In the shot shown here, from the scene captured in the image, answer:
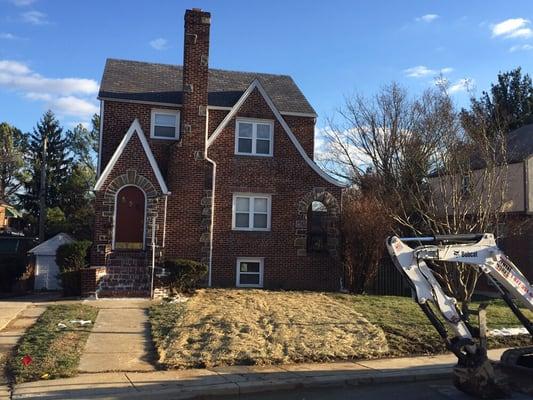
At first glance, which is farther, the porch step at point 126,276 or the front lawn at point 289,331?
the porch step at point 126,276

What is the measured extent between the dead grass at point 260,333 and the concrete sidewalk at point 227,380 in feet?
1.47

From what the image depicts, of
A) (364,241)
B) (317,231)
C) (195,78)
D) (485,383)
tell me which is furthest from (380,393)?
(317,231)

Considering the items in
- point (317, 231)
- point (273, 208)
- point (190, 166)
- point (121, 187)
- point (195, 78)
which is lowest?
point (317, 231)

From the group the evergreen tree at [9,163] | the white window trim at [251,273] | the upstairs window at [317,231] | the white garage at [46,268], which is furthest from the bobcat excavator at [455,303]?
the evergreen tree at [9,163]

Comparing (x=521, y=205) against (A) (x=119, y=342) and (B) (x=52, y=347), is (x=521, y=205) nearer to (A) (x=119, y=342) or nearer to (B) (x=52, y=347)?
(A) (x=119, y=342)

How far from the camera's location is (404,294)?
2219 centimetres

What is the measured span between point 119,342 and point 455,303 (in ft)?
20.8

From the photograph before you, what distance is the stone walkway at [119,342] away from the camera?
9.32m

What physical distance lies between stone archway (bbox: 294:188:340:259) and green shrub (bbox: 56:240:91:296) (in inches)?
302

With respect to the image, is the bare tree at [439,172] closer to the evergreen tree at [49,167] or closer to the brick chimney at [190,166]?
the brick chimney at [190,166]

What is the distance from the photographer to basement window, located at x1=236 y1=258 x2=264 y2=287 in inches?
842

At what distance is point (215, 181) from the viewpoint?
21250 millimetres

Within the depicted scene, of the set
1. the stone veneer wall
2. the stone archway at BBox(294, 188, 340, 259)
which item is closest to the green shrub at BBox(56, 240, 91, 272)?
the stone veneer wall

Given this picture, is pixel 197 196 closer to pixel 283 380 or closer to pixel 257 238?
pixel 257 238
